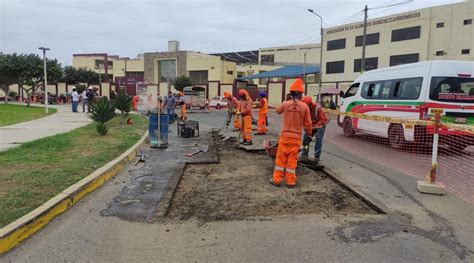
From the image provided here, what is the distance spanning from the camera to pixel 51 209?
4.86m

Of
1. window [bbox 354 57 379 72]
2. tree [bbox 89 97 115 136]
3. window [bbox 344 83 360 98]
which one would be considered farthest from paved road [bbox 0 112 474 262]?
window [bbox 354 57 379 72]

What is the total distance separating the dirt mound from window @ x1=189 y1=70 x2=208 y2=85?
58.6 m

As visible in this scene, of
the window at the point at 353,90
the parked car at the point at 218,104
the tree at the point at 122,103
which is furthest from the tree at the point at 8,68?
the window at the point at 353,90

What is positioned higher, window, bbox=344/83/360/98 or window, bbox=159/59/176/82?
window, bbox=159/59/176/82

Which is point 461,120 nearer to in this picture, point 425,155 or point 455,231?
point 425,155

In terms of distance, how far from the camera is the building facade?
139 feet

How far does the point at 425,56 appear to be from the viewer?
44.7 meters

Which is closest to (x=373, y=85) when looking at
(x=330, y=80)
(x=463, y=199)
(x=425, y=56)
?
(x=463, y=199)

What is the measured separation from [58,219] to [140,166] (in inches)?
134

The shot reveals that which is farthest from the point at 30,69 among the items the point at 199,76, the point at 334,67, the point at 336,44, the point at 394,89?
the point at 336,44

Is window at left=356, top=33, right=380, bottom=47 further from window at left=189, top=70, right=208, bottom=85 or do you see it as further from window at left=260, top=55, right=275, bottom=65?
window at left=260, top=55, right=275, bottom=65

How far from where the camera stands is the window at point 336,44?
5258cm

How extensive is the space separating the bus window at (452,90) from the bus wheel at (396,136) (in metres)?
1.23

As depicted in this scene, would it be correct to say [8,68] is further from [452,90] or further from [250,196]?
[452,90]
